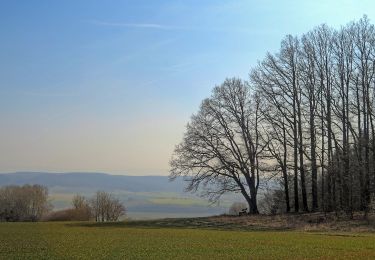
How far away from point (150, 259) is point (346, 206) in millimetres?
28484

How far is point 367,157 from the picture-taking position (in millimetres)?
44625

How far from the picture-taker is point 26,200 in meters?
88.2

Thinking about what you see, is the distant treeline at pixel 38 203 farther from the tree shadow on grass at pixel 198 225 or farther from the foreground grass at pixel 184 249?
the foreground grass at pixel 184 249

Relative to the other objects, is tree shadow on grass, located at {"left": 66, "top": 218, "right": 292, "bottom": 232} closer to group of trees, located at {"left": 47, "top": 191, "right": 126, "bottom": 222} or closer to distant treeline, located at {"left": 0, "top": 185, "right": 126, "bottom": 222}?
group of trees, located at {"left": 47, "top": 191, "right": 126, "bottom": 222}

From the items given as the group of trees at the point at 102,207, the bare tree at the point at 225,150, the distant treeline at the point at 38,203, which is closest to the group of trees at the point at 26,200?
the distant treeline at the point at 38,203

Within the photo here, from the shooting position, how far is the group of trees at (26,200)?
8462cm

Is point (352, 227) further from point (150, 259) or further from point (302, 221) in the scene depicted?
point (150, 259)

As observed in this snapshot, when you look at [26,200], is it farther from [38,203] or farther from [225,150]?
[225,150]

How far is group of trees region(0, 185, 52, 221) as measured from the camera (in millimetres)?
84625

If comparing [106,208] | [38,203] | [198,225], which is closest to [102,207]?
[106,208]

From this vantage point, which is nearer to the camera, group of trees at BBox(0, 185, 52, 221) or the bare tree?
the bare tree

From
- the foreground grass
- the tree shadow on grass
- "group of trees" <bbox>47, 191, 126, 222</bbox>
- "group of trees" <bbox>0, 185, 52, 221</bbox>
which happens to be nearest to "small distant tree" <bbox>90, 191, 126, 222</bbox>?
"group of trees" <bbox>47, 191, 126, 222</bbox>

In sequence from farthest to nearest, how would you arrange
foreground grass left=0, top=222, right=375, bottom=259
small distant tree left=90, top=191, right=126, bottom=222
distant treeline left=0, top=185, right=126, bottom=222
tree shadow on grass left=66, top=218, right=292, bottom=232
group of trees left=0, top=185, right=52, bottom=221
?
small distant tree left=90, top=191, right=126, bottom=222
group of trees left=0, top=185, right=52, bottom=221
distant treeline left=0, top=185, right=126, bottom=222
tree shadow on grass left=66, top=218, right=292, bottom=232
foreground grass left=0, top=222, right=375, bottom=259

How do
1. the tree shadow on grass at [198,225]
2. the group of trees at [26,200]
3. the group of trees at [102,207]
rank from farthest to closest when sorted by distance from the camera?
the group of trees at [26,200] < the group of trees at [102,207] < the tree shadow on grass at [198,225]
